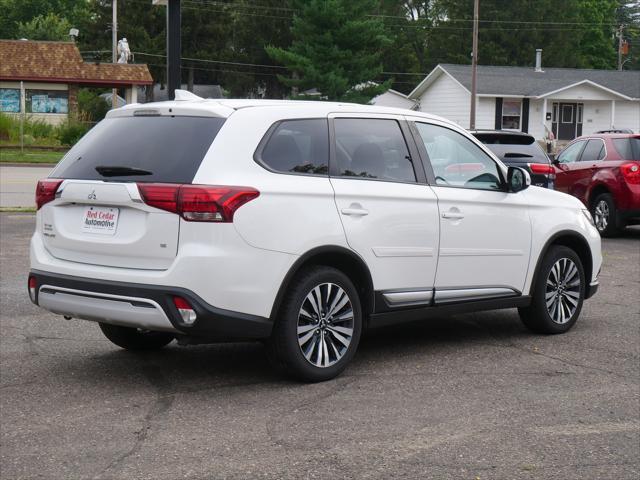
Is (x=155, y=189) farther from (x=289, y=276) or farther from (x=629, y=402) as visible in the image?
(x=629, y=402)

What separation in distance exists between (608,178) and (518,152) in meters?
1.46

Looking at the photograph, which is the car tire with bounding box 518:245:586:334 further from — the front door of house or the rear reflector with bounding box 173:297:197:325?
the front door of house

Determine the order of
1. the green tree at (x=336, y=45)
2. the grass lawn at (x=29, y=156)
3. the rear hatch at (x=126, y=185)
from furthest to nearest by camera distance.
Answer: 1. the green tree at (x=336, y=45)
2. the grass lawn at (x=29, y=156)
3. the rear hatch at (x=126, y=185)

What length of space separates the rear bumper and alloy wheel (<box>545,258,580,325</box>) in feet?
9.77

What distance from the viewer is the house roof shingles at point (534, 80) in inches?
2350

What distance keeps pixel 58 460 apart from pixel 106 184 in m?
1.89

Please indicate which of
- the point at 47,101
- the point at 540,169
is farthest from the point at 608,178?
the point at 47,101

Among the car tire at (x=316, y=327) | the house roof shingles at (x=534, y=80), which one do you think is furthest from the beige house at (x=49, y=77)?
the car tire at (x=316, y=327)

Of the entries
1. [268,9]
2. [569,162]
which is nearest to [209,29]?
[268,9]

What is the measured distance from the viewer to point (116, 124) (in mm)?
6727

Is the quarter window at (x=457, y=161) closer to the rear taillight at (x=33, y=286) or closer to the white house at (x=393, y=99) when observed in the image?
the rear taillight at (x=33, y=286)

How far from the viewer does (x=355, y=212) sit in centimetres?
673

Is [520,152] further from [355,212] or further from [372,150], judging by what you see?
[355,212]

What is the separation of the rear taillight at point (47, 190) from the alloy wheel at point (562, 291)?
388cm
